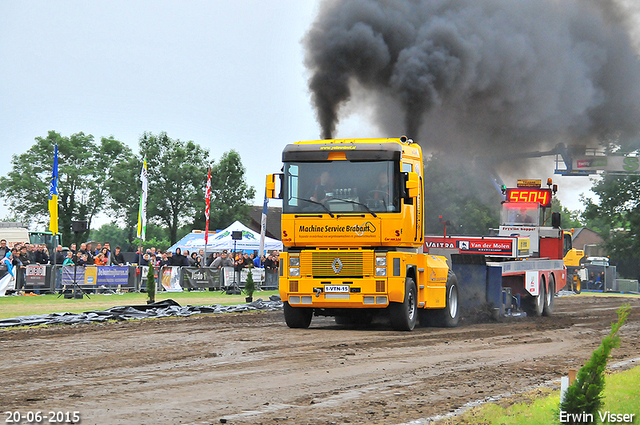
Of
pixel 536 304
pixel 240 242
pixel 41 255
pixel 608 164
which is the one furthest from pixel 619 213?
pixel 41 255

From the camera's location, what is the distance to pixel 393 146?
14320 mm

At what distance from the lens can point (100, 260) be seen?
25703 mm

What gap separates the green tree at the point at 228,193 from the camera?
7444 centimetres

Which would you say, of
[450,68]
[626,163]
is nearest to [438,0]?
[450,68]

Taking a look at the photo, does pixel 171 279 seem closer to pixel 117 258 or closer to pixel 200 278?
pixel 200 278

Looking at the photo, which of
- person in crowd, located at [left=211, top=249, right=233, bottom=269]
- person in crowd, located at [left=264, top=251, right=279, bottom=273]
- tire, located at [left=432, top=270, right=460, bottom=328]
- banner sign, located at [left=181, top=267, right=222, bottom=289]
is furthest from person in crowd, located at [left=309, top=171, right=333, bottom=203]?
person in crowd, located at [left=264, top=251, right=279, bottom=273]

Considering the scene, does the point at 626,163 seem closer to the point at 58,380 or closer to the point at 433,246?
the point at 433,246

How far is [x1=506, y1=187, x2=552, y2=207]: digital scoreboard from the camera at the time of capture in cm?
2322

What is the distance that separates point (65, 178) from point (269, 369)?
71778 mm

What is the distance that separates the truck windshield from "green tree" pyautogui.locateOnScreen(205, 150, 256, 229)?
60104mm

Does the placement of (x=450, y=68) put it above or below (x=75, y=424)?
above

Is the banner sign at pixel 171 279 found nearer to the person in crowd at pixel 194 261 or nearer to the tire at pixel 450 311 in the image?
the person in crowd at pixel 194 261

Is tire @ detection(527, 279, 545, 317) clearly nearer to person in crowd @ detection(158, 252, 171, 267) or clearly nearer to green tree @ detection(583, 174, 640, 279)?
person in crowd @ detection(158, 252, 171, 267)

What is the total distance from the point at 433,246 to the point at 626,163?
1262 inches
